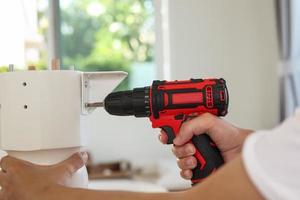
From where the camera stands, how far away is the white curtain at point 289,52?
246cm

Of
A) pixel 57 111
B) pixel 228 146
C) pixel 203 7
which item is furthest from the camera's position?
pixel 203 7

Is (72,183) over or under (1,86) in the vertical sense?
under

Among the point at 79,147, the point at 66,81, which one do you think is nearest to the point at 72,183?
the point at 79,147

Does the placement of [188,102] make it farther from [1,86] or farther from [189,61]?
[189,61]

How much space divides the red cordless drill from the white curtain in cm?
184

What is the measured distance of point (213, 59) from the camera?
104 inches

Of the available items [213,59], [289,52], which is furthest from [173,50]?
[289,52]

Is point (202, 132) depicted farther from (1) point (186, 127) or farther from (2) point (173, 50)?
(2) point (173, 50)

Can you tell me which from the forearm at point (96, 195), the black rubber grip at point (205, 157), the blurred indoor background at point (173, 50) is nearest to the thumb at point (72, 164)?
the forearm at point (96, 195)

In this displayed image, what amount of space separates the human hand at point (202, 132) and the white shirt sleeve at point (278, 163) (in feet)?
1.15

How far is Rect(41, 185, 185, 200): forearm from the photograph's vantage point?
0.56 metres

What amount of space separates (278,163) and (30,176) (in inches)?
15.9

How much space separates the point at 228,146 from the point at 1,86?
1.51 ft

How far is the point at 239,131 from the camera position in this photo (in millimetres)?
921
